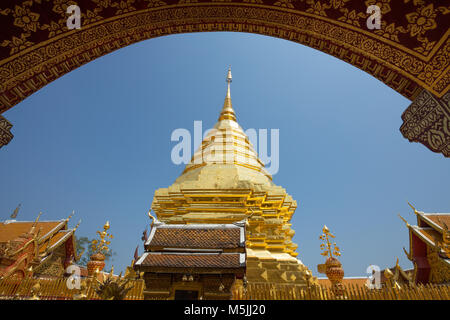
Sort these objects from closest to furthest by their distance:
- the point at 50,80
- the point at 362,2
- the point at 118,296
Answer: the point at 362,2 < the point at 50,80 < the point at 118,296

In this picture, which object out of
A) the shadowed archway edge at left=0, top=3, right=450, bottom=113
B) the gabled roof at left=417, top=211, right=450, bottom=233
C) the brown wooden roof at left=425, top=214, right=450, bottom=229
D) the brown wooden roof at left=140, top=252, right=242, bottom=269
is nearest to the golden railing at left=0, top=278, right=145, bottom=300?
the brown wooden roof at left=140, top=252, right=242, bottom=269

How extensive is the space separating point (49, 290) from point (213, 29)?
7.43 meters

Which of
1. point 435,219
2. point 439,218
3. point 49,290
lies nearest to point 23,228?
point 49,290

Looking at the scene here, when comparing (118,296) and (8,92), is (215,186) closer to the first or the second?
(118,296)

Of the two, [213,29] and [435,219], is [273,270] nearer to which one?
[213,29]

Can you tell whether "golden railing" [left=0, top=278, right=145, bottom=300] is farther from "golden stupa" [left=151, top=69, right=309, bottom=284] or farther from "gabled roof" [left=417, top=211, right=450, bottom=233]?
"gabled roof" [left=417, top=211, right=450, bottom=233]

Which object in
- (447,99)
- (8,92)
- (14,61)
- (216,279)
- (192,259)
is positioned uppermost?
(14,61)

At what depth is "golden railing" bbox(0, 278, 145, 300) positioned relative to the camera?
564 centimetres

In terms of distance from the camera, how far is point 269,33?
11.9 feet

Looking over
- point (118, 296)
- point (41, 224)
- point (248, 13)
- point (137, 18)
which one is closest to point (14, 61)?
point (137, 18)

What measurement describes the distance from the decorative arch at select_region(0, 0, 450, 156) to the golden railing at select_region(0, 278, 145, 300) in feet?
15.6

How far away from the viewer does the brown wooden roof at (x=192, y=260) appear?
5090 mm
